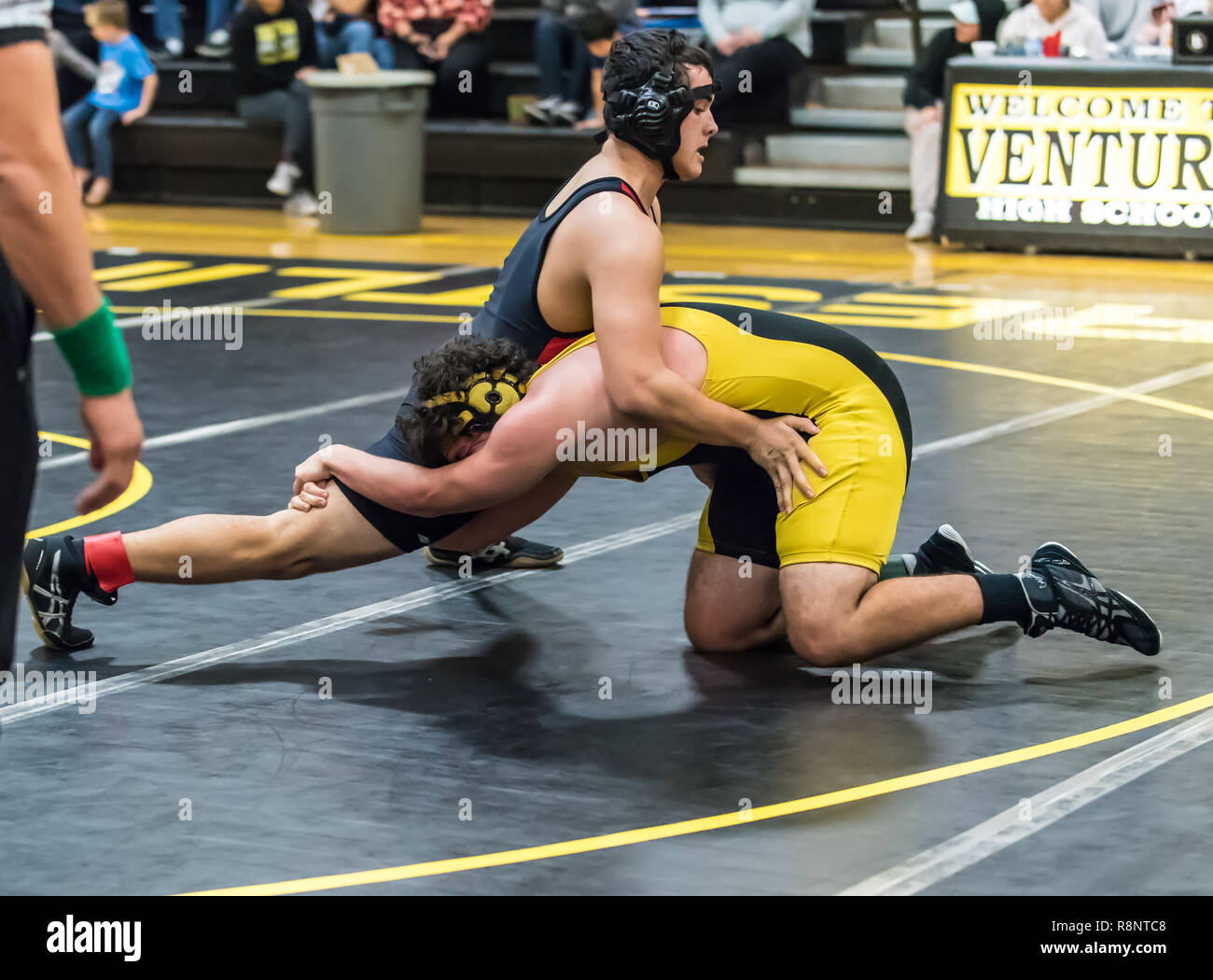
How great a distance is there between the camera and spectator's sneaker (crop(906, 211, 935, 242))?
42.4 feet

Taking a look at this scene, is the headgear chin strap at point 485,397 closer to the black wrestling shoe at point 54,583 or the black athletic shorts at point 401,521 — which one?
the black athletic shorts at point 401,521

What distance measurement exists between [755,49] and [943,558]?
9.21 metres

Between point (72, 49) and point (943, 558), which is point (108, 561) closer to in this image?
point (943, 558)

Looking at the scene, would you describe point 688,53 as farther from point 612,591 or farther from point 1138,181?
point 1138,181

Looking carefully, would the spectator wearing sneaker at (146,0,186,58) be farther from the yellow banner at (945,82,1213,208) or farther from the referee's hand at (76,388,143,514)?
the referee's hand at (76,388,143,514)

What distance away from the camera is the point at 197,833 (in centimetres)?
360

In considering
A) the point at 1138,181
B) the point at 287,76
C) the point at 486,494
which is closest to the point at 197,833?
the point at 486,494

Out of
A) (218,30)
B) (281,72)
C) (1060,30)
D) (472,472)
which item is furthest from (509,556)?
(218,30)

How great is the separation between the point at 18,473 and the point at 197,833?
4.06 ft

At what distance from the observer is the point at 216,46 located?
639 inches

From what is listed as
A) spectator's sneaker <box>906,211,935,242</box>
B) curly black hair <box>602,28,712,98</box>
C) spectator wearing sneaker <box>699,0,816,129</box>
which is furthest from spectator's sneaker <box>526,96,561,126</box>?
curly black hair <box>602,28,712,98</box>

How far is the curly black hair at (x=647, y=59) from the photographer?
4.61 metres

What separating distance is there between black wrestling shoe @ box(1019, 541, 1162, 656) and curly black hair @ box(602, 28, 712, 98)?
152 centimetres

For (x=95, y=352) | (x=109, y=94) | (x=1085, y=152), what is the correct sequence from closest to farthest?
(x=95, y=352), (x=1085, y=152), (x=109, y=94)
